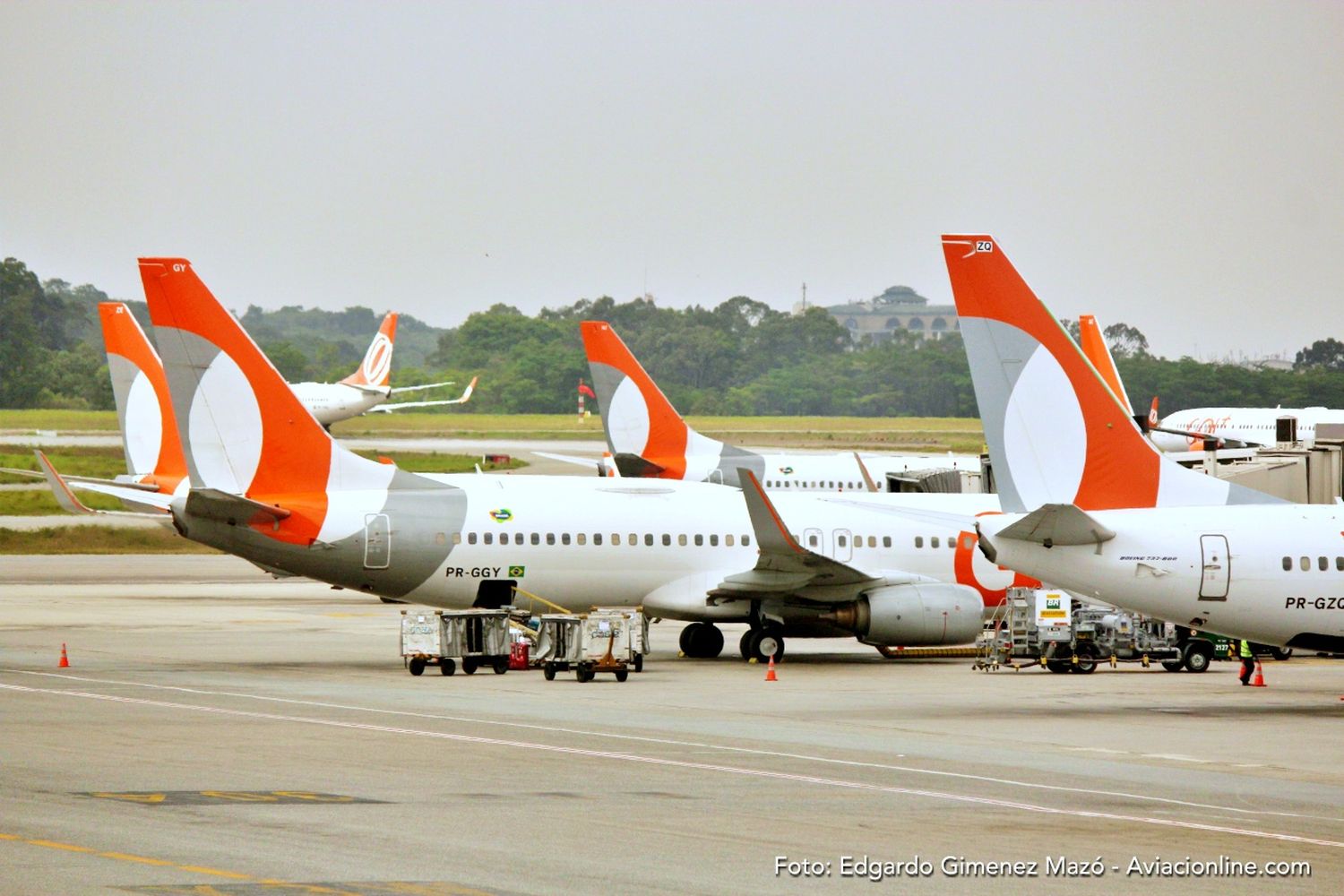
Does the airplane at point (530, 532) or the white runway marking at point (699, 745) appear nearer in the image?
the white runway marking at point (699, 745)

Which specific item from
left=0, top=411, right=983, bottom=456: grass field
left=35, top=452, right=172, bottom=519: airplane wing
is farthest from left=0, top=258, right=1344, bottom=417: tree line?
left=35, top=452, right=172, bottom=519: airplane wing

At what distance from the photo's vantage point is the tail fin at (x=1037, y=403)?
79.6 feet

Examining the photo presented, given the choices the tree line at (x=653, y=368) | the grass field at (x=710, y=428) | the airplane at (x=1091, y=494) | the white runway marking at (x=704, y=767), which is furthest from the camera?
the tree line at (x=653, y=368)

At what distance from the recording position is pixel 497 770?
18438mm

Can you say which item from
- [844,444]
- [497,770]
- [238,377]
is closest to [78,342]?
[844,444]

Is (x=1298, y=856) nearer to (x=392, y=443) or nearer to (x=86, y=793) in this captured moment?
(x=86, y=793)

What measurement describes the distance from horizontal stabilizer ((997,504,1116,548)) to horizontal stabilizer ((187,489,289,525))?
1295 cm

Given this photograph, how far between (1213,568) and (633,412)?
27.7 m

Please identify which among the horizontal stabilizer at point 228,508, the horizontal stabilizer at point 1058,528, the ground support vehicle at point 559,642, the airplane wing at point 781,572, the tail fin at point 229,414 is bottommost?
the ground support vehicle at point 559,642

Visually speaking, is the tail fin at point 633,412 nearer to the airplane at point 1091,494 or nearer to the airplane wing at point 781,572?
the airplane wing at point 781,572

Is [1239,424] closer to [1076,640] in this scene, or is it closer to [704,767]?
[1076,640]

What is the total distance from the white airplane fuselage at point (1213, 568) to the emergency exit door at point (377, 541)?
11521 mm

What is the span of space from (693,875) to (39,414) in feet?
427

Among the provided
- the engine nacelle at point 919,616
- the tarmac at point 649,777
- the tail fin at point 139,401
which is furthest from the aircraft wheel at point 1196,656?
the tail fin at point 139,401
